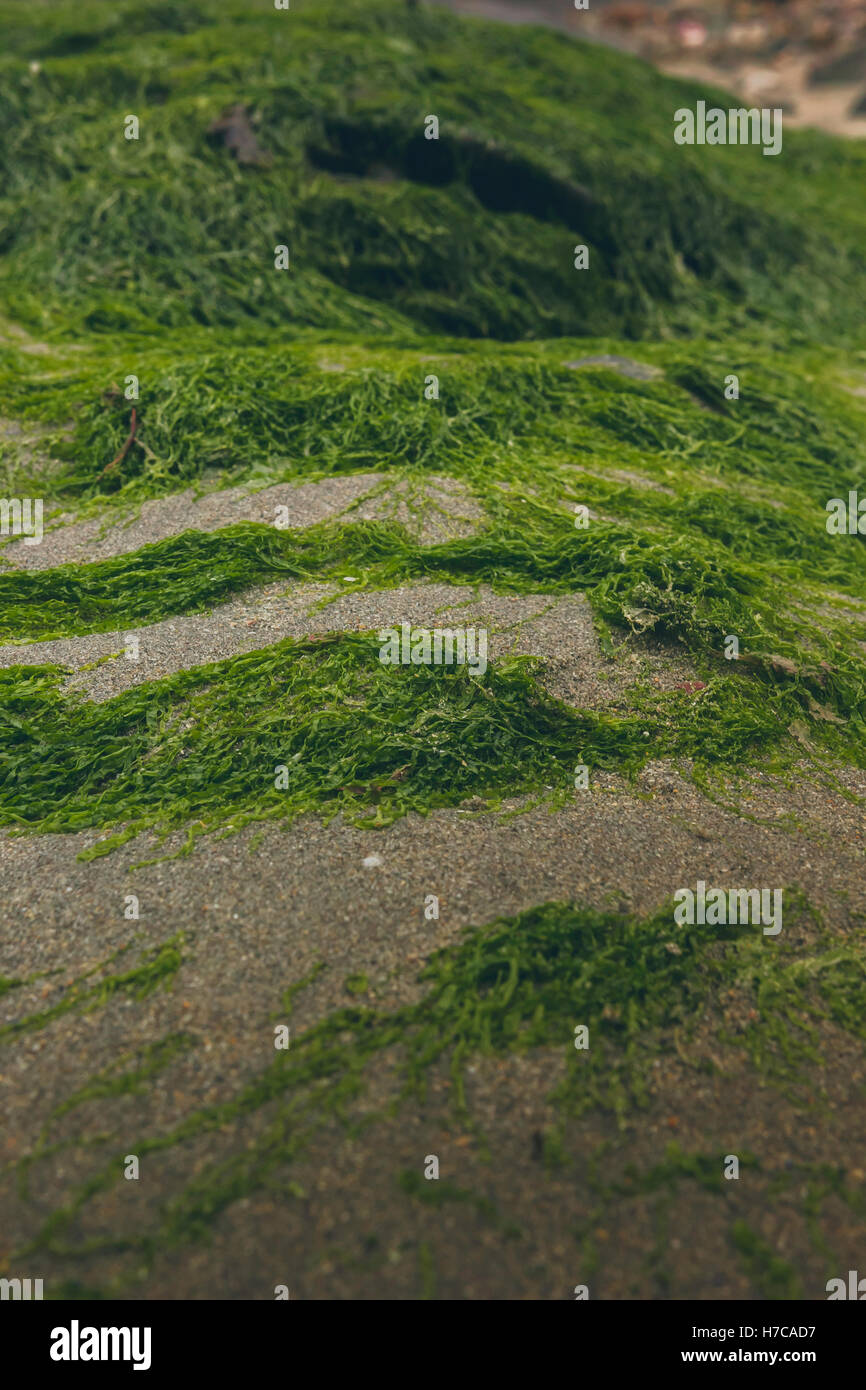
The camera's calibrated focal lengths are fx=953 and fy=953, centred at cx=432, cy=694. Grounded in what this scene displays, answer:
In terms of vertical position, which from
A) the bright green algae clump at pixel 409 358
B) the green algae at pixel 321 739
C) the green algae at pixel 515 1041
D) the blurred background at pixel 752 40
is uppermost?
the blurred background at pixel 752 40

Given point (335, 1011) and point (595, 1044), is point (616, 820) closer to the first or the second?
point (595, 1044)

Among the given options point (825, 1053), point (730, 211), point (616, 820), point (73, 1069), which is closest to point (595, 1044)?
point (825, 1053)

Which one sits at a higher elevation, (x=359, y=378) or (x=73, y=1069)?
(x=359, y=378)

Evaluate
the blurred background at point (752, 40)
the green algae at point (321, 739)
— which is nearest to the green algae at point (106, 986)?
the green algae at point (321, 739)

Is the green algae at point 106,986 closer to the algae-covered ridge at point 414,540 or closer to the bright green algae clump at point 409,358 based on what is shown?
the algae-covered ridge at point 414,540

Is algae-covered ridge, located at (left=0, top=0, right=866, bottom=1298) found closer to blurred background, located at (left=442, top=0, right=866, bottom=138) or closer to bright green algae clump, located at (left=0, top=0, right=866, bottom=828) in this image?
bright green algae clump, located at (left=0, top=0, right=866, bottom=828)

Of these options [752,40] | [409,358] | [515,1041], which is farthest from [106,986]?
[752,40]

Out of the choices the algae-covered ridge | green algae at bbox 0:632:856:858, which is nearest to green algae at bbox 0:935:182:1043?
the algae-covered ridge

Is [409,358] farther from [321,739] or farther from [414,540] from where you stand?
[321,739]
